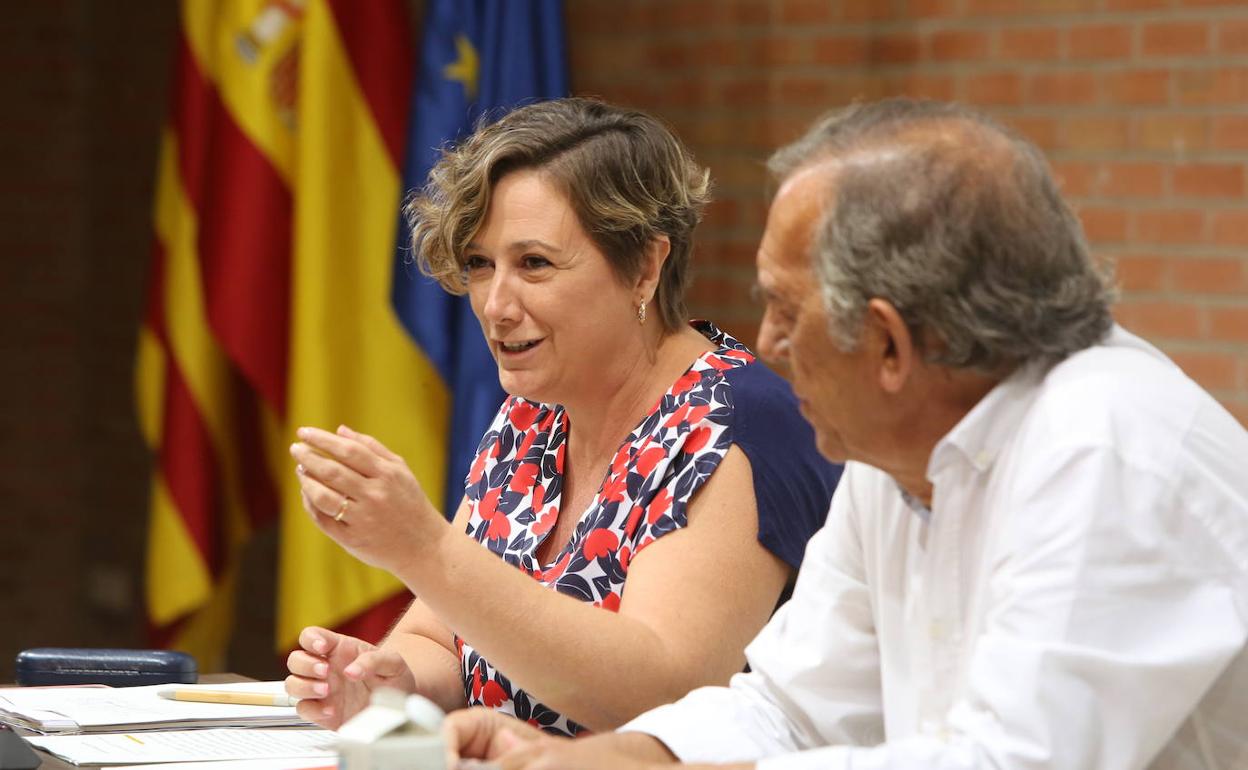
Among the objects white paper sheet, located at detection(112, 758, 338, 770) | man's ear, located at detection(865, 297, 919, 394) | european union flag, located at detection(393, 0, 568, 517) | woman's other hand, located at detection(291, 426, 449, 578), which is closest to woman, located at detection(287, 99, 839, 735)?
woman's other hand, located at detection(291, 426, 449, 578)

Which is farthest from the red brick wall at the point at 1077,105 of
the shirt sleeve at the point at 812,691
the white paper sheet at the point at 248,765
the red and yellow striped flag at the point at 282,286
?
the white paper sheet at the point at 248,765

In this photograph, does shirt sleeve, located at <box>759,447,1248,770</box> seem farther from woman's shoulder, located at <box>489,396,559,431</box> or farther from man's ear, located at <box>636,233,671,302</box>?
woman's shoulder, located at <box>489,396,559,431</box>

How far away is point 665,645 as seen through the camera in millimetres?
1820

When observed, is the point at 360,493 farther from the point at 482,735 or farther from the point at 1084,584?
the point at 1084,584

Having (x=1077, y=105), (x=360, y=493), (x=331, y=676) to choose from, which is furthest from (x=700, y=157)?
(x=360, y=493)

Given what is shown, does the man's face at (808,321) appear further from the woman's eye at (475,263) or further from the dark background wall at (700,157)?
the dark background wall at (700,157)

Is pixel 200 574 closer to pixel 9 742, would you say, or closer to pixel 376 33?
pixel 376 33

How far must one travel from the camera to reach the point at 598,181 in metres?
2.14

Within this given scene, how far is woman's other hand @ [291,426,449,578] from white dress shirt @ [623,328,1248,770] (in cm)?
53

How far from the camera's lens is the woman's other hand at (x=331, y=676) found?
→ 73.8 inches

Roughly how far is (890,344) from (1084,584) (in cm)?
26

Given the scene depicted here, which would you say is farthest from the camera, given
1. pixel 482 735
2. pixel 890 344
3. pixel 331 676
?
pixel 331 676

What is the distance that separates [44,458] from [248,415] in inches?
51.1

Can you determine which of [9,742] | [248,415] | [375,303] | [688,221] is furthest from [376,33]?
[9,742]
